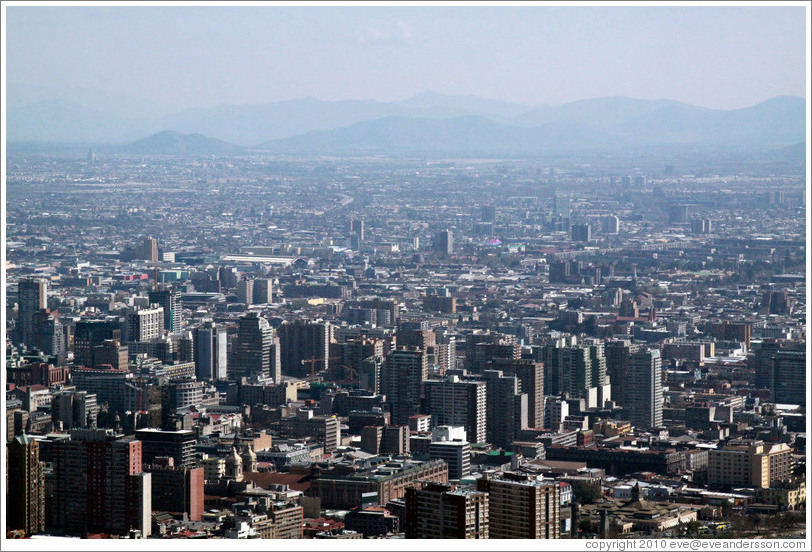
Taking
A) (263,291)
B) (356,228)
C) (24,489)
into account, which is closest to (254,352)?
(263,291)

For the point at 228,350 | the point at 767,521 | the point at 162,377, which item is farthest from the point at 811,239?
the point at 228,350

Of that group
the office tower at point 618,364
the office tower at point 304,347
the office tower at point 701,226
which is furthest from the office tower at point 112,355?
the office tower at point 701,226

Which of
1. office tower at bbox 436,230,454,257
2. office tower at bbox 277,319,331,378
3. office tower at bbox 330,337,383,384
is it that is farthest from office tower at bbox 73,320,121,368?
office tower at bbox 436,230,454,257

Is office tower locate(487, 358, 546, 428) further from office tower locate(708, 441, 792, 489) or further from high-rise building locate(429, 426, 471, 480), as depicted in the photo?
office tower locate(708, 441, 792, 489)

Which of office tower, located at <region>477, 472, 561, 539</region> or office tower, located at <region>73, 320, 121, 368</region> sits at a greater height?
office tower, located at <region>477, 472, 561, 539</region>

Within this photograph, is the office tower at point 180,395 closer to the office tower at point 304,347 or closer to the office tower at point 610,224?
the office tower at point 304,347
